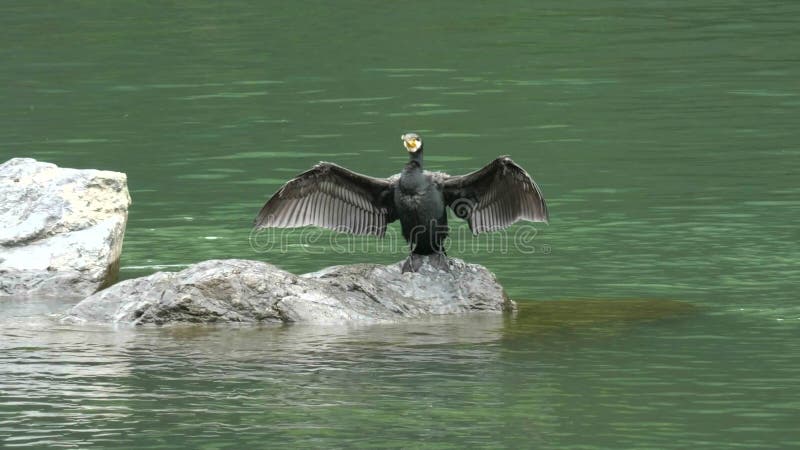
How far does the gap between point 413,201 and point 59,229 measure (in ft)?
11.2

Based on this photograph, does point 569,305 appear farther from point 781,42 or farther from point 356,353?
point 781,42

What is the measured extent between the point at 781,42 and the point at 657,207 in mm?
13015

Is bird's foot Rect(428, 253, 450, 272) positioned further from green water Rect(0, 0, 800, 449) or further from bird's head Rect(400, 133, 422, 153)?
bird's head Rect(400, 133, 422, 153)

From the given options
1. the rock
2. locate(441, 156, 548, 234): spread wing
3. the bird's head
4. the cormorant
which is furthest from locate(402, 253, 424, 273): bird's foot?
the rock

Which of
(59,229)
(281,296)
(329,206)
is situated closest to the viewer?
(281,296)

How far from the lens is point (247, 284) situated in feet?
42.1

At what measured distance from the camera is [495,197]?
45.2ft

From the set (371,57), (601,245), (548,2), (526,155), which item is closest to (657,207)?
(601,245)

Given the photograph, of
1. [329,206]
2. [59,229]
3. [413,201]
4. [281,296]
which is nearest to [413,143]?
[413,201]

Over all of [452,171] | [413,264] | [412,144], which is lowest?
[413,264]

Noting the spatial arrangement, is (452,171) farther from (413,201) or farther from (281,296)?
(281,296)

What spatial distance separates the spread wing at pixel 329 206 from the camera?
13984 millimetres

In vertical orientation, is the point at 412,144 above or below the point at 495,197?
above

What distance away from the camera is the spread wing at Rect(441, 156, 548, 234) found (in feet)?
44.3
